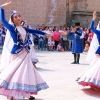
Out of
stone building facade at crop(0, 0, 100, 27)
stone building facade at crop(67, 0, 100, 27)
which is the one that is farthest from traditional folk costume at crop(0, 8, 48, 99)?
stone building facade at crop(67, 0, 100, 27)

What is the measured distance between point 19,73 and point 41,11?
15.0 metres

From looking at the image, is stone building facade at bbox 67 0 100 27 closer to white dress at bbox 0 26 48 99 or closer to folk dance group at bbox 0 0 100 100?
folk dance group at bbox 0 0 100 100

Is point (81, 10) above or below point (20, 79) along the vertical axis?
above

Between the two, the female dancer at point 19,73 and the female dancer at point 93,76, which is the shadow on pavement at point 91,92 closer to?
the female dancer at point 93,76

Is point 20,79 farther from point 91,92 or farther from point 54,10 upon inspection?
point 54,10

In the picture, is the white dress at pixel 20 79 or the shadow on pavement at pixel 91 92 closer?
the white dress at pixel 20 79

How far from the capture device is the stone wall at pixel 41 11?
1947 cm

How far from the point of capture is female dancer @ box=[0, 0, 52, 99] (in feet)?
17.0

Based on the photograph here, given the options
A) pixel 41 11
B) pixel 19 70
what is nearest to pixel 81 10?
pixel 41 11

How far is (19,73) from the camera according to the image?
529cm

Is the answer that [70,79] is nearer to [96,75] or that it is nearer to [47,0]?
[96,75]

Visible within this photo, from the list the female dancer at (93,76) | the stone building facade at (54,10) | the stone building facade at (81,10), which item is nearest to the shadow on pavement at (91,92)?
the female dancer at (93,76)

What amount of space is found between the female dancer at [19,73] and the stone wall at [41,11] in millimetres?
13676

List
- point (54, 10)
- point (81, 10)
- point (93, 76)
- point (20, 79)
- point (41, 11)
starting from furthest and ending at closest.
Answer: point (81, 10), point (54, 10), point (41, 11), point (93, 76), point (20, 79)
